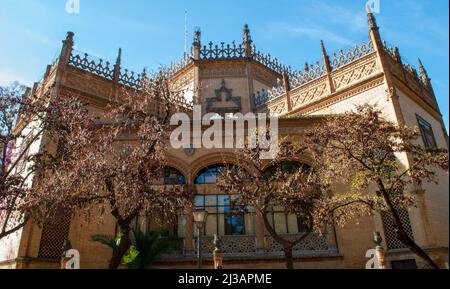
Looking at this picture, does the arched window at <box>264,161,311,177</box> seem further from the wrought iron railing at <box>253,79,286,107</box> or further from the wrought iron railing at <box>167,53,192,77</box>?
the wrought iron railing at <box>167,53,192,77</box>

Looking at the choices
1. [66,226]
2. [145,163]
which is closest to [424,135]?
[145,163]

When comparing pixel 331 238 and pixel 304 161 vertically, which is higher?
pixel 304 161

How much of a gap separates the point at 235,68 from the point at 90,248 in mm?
14824

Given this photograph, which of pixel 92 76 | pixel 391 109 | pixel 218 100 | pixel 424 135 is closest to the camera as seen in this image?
pixel 391 109

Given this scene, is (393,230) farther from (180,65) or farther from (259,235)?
(180,65)

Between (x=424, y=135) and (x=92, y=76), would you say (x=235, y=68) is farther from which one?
(x=424, y=135)

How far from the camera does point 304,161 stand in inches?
605

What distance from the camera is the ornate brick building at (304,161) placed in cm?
1357

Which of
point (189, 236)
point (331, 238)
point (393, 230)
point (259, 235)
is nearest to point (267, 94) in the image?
point (259, 235)

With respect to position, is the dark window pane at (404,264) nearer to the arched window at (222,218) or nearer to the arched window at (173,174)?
the arched window at (222,218)

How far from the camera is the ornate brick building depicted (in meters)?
13.6

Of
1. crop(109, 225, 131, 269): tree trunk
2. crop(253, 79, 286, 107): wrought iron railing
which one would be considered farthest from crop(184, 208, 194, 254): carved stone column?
crop(253, 79, 286, 107): wrought iron railing

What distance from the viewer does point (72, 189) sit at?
9586 mm

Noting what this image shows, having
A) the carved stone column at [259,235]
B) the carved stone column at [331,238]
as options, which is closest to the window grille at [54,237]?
the carved stone column at [259,235]
